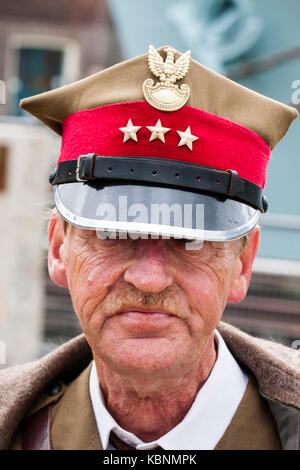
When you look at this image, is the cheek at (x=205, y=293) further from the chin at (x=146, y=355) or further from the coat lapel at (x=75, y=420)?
A: the coat lapel at (x=75, y=420)

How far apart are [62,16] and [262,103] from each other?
9136 mm

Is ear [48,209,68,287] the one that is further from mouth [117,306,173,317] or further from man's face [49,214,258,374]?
mouth [117,306,173,317]

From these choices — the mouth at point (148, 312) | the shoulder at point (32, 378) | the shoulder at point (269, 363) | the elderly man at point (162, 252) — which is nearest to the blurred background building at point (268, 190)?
the shoulder at point (269, 363)

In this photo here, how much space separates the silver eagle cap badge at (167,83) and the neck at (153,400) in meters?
0.71

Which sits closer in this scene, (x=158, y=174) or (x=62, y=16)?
(x=158, y=174)

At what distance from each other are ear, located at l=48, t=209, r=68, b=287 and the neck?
0.27 meters

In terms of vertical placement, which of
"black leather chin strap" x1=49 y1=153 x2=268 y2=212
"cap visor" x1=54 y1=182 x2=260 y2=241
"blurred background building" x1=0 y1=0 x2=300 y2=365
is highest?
"black leather chin strap" x1=49 y1=153 x2=268 y2=212

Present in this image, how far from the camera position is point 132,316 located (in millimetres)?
1514

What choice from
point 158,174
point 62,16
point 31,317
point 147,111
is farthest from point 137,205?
point 62,16

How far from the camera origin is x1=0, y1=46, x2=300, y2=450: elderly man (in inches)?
60.1

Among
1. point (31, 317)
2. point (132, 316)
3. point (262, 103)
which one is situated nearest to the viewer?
point (132, 316)

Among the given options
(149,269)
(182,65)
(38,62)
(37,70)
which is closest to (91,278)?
(149,269)

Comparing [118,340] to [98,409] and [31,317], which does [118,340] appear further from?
[31,317]

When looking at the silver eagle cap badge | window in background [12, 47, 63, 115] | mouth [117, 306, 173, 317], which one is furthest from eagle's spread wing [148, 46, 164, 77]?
window in background [12, 47, 63, 115]
